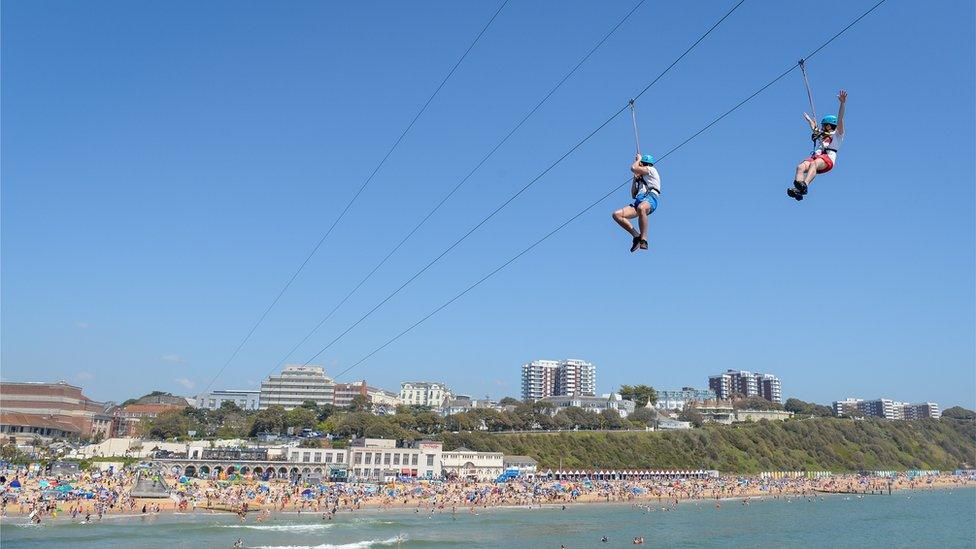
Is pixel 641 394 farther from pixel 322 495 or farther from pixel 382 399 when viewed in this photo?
pixel 322 495

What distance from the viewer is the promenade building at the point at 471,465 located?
3083 inches

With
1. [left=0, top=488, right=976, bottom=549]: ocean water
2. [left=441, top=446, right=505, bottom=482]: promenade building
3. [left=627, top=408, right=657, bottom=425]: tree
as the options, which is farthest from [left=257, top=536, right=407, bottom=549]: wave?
[left=627, top=408, right=657, bottom=425]: tree

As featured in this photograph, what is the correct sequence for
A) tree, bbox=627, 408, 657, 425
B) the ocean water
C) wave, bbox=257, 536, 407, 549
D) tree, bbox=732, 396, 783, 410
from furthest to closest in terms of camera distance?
tree, bbox=732, 396, 783, 410 < tree, bbox=627, 408, 657, 425 < the ocean water < wave, bbox=257, 536, 407, 549

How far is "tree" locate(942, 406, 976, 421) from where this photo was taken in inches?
7136

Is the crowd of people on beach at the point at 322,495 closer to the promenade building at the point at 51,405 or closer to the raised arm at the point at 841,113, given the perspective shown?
the promenade building at the point at 51,405

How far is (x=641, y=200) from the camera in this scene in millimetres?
9219

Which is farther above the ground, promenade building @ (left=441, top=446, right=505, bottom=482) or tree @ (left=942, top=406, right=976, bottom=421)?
tree @ (left=942, top=406, right=976, bottom=421)

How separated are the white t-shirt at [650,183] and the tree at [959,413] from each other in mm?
211218

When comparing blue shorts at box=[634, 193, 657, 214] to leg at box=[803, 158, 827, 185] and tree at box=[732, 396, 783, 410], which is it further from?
tree at box=[732, 396, 783, 410]

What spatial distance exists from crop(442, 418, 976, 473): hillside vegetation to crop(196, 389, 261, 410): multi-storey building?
287 ft

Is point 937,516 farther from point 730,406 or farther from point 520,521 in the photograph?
point 730,406

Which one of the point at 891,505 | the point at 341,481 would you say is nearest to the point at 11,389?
the point at 341,481

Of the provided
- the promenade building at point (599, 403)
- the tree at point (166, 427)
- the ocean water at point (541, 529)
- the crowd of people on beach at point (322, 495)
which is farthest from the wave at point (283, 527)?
the promenade building at point (599, 403)

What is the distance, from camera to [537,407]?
12975 cm
